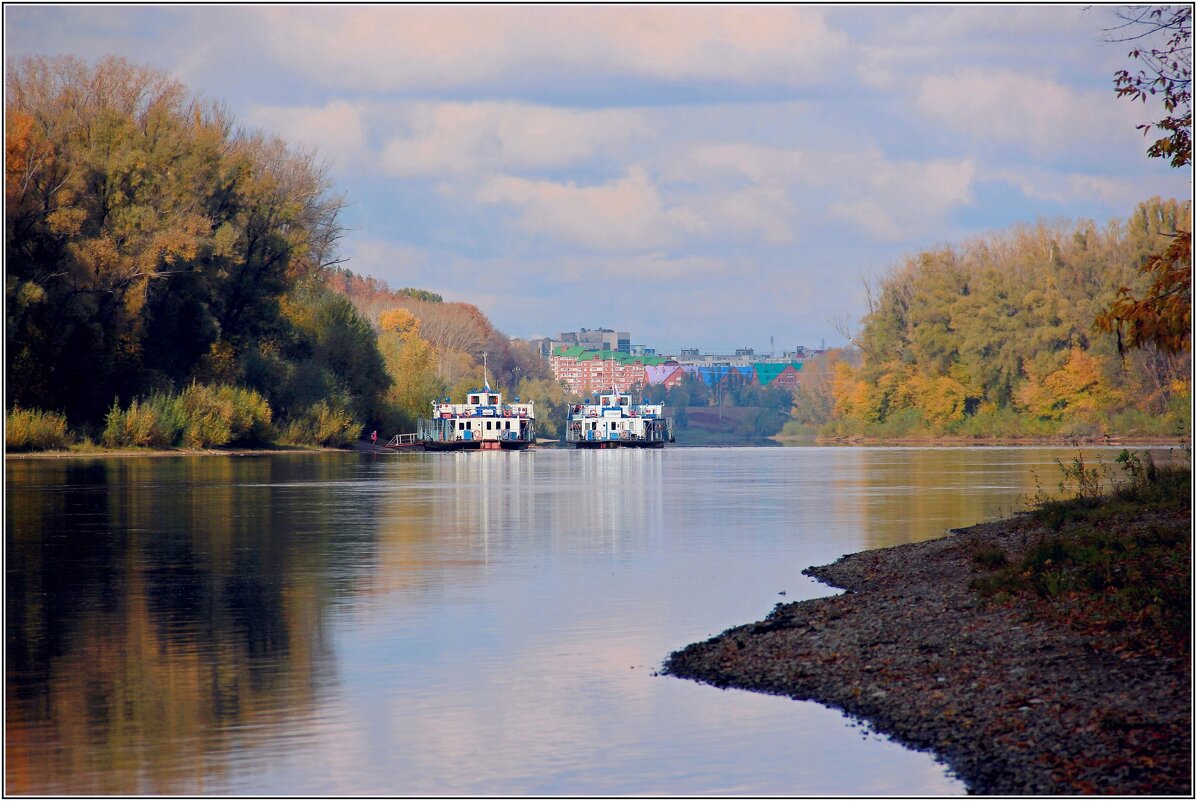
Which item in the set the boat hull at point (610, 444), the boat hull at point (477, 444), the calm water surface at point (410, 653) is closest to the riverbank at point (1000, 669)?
the calm water surface at point (410, 653)

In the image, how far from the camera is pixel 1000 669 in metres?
11.3

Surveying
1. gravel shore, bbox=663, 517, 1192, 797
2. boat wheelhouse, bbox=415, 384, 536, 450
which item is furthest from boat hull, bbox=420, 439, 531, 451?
gravel shore, bbox=663, 517, 1192, 797

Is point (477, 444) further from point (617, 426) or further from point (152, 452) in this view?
point (152, 452)

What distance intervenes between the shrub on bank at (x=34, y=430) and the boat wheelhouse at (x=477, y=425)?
156 feet

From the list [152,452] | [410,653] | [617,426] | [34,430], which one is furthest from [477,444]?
[410,653]

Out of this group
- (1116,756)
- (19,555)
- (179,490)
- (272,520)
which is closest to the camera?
(1116,756)

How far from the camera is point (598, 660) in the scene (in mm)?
13656

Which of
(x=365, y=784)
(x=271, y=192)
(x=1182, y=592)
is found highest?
(x=271, y=192)

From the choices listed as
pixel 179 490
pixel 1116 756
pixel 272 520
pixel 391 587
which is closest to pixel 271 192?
pixel 179 490

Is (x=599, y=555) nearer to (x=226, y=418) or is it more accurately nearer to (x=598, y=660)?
(x=598, y=660)

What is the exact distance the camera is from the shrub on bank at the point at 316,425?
7844 cm

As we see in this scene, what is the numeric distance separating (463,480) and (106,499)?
19553 mm

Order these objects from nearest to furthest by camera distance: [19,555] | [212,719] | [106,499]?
[212,719], [19,555], [106,499]

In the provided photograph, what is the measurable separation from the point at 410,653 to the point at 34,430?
2002 inches
